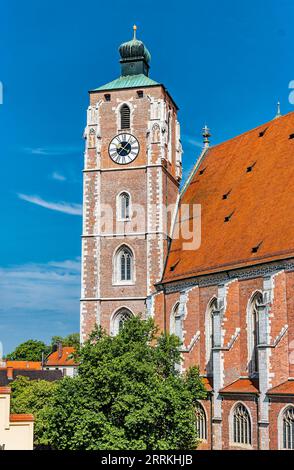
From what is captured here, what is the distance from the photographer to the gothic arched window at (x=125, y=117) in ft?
146

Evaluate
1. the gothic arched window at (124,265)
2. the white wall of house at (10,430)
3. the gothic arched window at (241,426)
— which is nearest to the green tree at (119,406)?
the gothic arched window at (241,426)

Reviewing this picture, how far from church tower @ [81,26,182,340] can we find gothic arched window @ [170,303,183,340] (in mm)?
1927

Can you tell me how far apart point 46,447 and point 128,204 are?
15.8 m

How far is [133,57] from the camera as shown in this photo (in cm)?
4719

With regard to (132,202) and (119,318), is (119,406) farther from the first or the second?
(132,202)

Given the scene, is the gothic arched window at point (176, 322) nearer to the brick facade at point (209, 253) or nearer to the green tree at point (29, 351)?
the brick facade at point (209, 253)

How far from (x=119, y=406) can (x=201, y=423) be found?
30.1ft

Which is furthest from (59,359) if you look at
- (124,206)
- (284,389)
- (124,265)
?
(284,389)

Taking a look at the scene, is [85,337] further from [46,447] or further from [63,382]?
[63,382]

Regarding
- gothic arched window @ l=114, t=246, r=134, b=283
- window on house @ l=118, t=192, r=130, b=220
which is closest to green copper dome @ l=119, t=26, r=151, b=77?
window on house @ l=118, t=192, r=130, b=220

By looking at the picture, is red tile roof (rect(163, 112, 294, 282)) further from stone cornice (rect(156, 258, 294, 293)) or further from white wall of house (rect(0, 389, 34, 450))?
white wall of house (rect(0, 389, 34, 450))

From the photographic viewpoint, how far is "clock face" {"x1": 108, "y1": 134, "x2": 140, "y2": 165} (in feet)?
144

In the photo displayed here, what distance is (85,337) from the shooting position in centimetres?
4225
